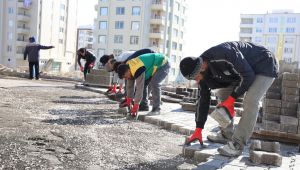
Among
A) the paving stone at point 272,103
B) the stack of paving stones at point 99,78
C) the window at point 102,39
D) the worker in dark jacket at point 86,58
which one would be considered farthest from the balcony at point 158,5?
the paving stone at point 272,103

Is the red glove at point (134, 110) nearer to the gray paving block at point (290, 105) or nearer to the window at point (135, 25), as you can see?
the gray paving block at point (290, 105)

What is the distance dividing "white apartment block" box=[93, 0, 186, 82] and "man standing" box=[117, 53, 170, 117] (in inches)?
1653

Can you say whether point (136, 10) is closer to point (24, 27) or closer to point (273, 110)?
point (24, 27)

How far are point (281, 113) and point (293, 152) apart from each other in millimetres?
744

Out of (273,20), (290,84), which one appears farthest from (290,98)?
(273,20)

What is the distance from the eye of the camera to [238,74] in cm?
385

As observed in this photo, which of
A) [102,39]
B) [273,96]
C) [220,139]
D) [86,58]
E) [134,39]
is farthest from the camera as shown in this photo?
[102,39]

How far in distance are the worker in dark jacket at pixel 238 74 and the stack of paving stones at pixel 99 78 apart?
8.42m

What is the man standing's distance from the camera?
6.31 meters

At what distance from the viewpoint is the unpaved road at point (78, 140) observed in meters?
3.62

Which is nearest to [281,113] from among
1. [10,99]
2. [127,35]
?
[10,99]

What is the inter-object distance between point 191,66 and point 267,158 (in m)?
1.20

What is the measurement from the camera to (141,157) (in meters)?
4.06

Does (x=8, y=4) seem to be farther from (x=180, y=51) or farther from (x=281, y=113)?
(x=281, y=113)
